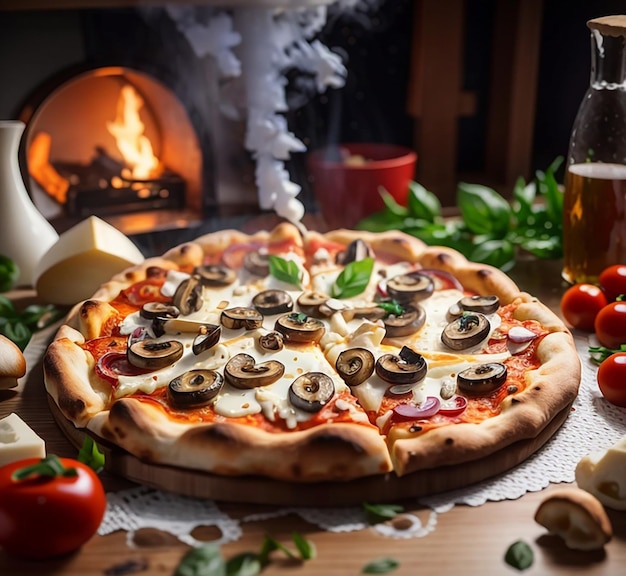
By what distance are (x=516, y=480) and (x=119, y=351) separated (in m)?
1.24

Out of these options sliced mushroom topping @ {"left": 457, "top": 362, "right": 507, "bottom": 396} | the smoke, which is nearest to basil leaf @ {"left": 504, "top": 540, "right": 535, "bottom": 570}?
sliced mushroom topping @ {"left": 457, "top": 362, "right": 507, "bottom": 396}

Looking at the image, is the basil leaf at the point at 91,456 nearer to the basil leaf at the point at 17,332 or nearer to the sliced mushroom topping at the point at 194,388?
the sliced mushroom topping at the point at 194,388

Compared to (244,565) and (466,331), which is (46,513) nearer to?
(244,565)

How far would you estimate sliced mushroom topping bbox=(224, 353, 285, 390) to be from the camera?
237 centimetres

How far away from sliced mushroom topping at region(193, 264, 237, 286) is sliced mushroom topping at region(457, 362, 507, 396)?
1075mm

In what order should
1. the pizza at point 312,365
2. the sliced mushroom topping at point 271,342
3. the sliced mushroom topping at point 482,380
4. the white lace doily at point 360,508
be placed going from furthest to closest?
1. the sliced mushroom topping at point 271,342
2. the sliced mushroom topping at point 482,380
3. the pizza at point 312,365
4. the white lace doily at point 360,508

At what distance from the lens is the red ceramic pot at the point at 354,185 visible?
4605 millimetres

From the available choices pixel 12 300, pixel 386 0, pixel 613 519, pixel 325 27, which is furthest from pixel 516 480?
pixel 386 0

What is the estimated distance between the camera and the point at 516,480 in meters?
2.16

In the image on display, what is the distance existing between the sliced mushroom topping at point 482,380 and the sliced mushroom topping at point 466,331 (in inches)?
8.0

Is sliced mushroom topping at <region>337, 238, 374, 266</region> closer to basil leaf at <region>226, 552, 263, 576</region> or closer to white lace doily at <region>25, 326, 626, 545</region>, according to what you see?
white lace doily at <region>25, 326, 626, 545</region>

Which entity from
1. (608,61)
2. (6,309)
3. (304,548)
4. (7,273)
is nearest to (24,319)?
(6,309)

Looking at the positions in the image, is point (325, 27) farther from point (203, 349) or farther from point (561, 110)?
point (203, 349)

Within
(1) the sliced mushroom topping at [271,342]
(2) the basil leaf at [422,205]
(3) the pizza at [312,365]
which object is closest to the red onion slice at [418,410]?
(3) the pizza at [312,365]
